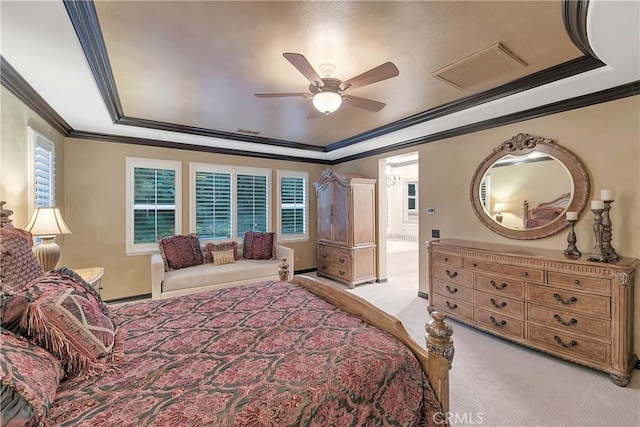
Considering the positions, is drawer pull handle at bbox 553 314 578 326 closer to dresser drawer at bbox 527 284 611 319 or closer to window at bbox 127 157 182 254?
dresser drawer at bbox 527 284 611 319

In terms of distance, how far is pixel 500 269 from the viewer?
2.90m

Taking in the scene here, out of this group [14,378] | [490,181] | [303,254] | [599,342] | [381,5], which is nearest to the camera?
[14,378]

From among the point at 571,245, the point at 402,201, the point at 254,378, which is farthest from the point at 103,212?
the point at 402,201

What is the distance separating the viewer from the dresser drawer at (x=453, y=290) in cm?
320

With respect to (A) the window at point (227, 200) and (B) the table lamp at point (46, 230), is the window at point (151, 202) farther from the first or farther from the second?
(B) the table lamp at point (46, 230)

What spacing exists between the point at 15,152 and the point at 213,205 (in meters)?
2.72

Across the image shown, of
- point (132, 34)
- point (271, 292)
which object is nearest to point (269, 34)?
point (132, 34)

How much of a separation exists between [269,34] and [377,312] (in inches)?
80.0

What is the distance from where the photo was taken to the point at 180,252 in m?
4.11

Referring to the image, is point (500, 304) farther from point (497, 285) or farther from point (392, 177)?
point (392, 177)

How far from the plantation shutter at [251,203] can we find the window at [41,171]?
2.51m

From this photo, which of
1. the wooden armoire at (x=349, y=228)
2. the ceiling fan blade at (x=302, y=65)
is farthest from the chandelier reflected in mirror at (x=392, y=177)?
the ceiling fan blade at (x=302, y=65)

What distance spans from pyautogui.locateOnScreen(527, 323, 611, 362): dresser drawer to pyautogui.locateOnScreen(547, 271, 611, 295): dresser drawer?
0.44 m

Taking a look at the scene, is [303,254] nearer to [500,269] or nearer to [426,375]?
[500,269]
